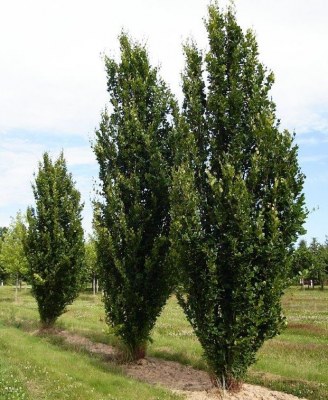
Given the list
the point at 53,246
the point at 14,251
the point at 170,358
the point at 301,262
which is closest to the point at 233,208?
the point at 301,262

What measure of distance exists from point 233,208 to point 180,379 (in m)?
6.73

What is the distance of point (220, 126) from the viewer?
1426 centimetres

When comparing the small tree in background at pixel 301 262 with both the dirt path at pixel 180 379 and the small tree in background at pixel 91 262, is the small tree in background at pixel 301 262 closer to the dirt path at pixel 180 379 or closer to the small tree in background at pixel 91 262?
the dirt path at pixel 180 379

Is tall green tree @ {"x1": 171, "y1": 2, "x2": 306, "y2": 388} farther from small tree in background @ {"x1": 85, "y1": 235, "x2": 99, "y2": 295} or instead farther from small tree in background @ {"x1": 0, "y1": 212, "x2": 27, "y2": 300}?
small tree in background @ {"x1": 0, "y1": 212, "x2": 27, "y2": 300}

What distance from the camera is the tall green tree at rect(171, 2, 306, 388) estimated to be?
492 inches

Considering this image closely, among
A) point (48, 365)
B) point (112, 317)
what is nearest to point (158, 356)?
point (112, 317)

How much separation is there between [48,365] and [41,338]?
8.38m

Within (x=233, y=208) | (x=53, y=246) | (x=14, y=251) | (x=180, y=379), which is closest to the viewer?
(x=233, y=208)

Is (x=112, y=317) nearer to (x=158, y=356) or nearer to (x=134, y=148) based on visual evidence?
(x=158, y=356)

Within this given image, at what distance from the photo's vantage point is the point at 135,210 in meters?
17.7

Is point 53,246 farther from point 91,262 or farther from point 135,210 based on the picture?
point 135,210

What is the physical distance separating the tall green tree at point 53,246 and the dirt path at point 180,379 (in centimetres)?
645

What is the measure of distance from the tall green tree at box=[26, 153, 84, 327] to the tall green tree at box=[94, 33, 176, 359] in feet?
31.4

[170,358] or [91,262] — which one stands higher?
[91,262]
